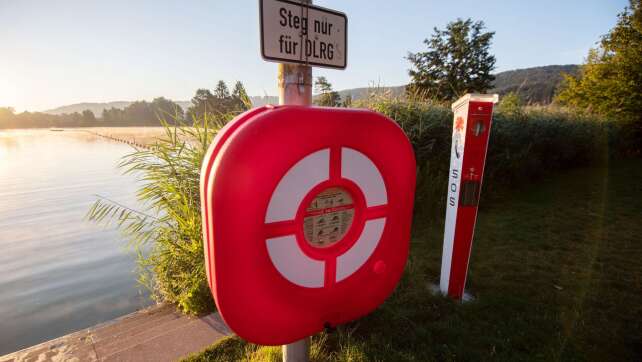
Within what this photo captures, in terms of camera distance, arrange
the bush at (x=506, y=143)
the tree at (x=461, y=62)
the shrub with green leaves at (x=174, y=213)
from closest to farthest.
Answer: the shrub with green leaves at (x=174, y=213), the bush at (x=506, y=143), the tree at (x=461, y=62)

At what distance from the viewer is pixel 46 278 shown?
4297mm

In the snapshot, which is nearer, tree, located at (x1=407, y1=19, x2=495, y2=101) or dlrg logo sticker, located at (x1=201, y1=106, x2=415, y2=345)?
dlrg logo sticker, located at (x1=201, y1=106, x2=415, y2=345)

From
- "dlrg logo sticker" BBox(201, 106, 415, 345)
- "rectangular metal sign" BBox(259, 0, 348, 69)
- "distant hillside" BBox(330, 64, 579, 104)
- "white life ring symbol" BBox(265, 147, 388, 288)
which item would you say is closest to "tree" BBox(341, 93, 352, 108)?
"distant hillside" BBox(330, 64, 579, 104)

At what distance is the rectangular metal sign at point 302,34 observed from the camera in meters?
1.28

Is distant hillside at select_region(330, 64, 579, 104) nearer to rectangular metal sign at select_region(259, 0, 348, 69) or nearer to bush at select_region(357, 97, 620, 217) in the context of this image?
bush at select_region(357, 97, 620, 217)

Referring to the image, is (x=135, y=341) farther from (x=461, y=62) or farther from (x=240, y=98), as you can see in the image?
(x=461, y=62)

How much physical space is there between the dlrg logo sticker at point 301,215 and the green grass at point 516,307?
2.75 feet

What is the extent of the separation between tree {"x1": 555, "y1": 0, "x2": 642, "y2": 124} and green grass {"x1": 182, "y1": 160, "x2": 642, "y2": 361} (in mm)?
12134

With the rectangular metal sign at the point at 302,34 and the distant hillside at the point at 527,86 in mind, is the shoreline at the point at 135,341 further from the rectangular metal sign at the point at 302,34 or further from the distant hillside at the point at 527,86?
the distant hillside at the point at 527,86

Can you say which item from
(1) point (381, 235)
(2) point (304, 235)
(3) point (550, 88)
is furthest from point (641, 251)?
(3) point (550, 88)

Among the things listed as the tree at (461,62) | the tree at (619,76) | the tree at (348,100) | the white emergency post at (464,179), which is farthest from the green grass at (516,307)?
the tree at (461,62)

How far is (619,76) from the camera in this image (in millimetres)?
13961

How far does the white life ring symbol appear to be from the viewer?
3.64 ft

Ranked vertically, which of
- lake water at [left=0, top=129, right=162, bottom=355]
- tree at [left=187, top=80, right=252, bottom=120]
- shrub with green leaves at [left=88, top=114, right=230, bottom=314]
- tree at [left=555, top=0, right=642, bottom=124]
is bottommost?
lake water at [left=0, top=129, right=162, bottom=355]
